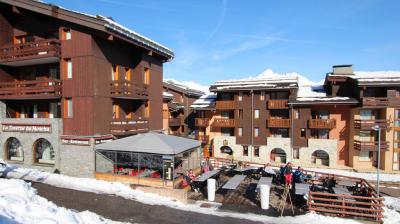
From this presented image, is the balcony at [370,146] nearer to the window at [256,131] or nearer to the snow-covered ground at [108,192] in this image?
the window at [256,131]

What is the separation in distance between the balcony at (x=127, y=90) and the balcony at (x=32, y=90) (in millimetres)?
3933

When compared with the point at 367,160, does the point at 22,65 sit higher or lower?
higher

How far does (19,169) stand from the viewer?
20.1 meters

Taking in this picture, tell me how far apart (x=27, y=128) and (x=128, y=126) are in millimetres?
7812

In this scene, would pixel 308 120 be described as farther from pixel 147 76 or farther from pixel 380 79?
pixel 147 76

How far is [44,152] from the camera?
21.3m

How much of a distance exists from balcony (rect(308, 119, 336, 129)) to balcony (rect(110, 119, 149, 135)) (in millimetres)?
19252

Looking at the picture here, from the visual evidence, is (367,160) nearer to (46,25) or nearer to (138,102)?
(138,102)

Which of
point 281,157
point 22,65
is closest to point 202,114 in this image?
point 281,157

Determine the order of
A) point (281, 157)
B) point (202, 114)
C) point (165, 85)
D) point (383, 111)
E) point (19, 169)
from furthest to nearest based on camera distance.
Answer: point (165, 85), point (202, 114), point (281, 157), point (383, 111), point (19, 169)

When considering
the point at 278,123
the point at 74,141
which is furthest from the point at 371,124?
the point at 74,141

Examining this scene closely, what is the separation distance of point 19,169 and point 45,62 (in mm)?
8879

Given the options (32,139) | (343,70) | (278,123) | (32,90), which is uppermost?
(343,70)

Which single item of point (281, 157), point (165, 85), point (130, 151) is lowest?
point (281, 157)
